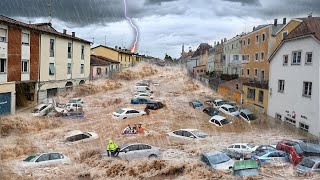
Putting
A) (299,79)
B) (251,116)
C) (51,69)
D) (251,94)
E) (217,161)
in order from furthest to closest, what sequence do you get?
(251,94), (51,69), (251,116), (299,79), (217,161)

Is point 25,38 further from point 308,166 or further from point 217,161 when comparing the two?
point 308,166

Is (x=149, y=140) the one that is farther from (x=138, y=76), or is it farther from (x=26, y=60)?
(x=138, y=76)

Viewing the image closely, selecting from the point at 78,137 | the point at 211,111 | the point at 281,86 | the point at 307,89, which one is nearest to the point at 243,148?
the point at 307,89

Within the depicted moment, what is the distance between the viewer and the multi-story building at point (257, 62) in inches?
1679

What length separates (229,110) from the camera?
39.6 metres

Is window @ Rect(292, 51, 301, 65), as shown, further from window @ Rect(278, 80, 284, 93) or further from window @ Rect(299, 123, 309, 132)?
window @ Rect(299, 123, 309, 132)

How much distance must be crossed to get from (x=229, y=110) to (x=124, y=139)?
1608 cm

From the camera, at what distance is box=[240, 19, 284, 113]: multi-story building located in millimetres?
42656

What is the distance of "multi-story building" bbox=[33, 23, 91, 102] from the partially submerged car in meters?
29.2

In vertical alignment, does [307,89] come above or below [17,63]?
below

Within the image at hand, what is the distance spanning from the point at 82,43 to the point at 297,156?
39703 mm

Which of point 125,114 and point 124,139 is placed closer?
point 124,139

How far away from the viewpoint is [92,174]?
63.4 feet

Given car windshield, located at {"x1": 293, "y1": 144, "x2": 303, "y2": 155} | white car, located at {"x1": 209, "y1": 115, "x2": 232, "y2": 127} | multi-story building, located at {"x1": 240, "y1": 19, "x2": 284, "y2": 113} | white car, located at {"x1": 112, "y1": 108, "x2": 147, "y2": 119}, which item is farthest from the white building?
white car, located at {"x1": 112, "y1": 108, "x2": 147, "y2": 119}
